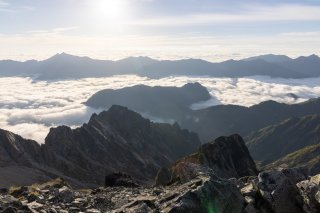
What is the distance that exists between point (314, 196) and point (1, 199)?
26.2 metres

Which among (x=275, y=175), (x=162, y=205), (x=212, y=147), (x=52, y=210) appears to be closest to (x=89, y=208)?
(x=52, y=210)

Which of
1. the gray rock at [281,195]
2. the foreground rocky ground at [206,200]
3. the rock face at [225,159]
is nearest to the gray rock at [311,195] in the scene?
the foreground rocky ground at [206,200]

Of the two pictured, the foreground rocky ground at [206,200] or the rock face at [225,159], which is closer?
the foreground rocky ground at [206,200]

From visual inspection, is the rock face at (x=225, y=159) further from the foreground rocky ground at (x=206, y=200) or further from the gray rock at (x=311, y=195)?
the gray rock at (x=311, y=195)

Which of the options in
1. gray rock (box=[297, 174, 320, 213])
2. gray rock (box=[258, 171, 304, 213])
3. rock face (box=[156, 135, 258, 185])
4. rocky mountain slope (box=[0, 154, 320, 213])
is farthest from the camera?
rock face (box=[156, 135, 258, 185])

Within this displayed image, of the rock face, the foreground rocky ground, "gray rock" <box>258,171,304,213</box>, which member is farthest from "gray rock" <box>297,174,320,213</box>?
the rock face

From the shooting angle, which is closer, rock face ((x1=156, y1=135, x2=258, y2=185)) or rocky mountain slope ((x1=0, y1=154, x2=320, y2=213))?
rocky mountain slope ((x1=0, y1=154, x2=320, y2=213))

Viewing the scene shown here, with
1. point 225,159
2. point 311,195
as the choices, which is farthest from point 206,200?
point 225,159

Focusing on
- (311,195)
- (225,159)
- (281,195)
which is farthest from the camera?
(225,159)

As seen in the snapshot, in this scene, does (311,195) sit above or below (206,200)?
below

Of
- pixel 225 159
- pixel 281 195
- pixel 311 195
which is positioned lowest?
pixel 225 159

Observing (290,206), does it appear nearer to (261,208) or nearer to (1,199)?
(261,208)

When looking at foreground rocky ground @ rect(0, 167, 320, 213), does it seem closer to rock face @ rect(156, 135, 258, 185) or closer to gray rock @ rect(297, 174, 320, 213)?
gray rock @ rect(297, 174, 320, 213)

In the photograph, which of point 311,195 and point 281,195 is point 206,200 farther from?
point 311,195
